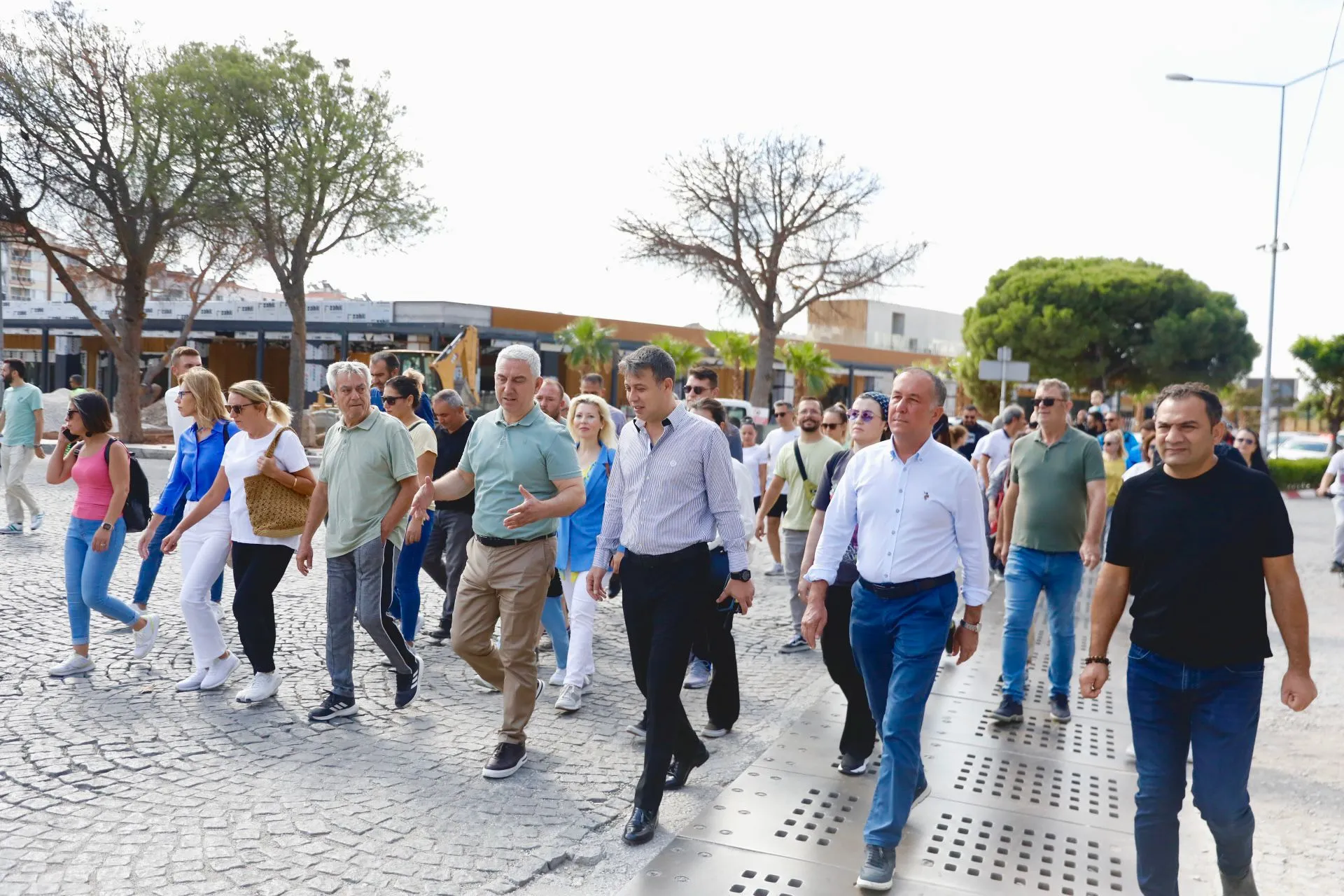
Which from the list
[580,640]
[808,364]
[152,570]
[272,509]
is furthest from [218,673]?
[808,364]

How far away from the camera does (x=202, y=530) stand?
231 inches

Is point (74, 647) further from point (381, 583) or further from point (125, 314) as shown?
point (125, 314)

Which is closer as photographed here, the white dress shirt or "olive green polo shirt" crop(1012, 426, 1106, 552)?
the white dress shirt

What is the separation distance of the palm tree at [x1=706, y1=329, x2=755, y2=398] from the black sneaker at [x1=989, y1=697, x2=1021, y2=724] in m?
36.0

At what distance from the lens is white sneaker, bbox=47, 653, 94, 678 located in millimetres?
5938

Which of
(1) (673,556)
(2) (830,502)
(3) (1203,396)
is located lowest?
(1) (673,556)

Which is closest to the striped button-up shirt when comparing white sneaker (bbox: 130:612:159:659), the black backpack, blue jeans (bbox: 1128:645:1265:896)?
blue jeans (bbox: 1128:645:1265:896)

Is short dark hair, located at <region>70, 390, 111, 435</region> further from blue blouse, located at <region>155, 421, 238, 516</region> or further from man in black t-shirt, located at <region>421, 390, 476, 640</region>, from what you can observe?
man in black t-shirt, located at <region>421, 390, 476, 640</region>

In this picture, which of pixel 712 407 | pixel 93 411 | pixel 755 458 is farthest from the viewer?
pixel 755 458

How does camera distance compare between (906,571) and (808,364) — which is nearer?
(906,571)

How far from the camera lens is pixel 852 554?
5199mm

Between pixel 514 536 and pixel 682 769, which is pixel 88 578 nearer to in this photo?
pixel 514 536

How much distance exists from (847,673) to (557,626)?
6.10 ft

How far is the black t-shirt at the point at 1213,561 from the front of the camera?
3.24 metres
